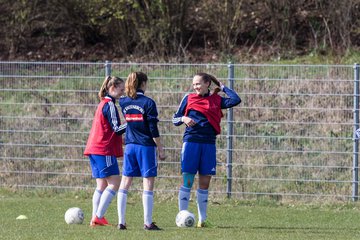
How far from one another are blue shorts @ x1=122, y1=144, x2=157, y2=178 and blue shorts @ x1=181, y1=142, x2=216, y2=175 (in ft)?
1.87

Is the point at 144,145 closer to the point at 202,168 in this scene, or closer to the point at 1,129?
the point at 202,168

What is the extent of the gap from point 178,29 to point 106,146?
9466 mm

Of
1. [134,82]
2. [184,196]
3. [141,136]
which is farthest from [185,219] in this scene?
[134,82]

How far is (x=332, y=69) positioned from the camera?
14.8 metres

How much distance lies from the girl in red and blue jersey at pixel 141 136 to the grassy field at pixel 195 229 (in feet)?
1.56

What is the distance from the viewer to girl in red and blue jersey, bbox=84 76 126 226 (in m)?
10.4

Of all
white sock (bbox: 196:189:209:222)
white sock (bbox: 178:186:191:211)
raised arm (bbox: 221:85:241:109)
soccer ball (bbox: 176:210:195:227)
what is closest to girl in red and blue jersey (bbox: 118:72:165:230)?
soccer ball (bbox: 176:210:195:227)

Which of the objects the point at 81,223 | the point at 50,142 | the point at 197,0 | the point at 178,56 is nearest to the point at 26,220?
the point at 81,223

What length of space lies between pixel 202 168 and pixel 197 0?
10.1 meters

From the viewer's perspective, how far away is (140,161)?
10.2 metres

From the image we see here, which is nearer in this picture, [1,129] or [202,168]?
[202,168]

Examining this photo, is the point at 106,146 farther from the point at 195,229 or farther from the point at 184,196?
the point at 195,229

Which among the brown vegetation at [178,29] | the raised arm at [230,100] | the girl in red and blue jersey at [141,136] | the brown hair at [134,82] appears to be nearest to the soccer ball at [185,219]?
the girl in red and blue jersey at [141,136]

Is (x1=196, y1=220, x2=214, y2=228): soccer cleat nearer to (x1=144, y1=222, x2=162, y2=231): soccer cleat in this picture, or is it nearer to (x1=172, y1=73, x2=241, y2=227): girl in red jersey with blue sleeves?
(x1=172, y1=73, x2=241, y2=227): girl in red jersey with blue sleeves
